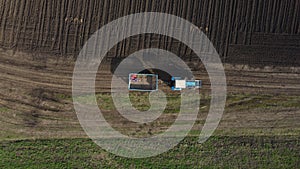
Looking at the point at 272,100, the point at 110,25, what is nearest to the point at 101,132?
the point at 110,25

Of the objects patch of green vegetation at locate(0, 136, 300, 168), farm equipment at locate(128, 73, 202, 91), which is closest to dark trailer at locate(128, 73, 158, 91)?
farm equipment at locate(128, 73, 202, 91)

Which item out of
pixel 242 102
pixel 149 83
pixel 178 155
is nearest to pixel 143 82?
pixel 149 83

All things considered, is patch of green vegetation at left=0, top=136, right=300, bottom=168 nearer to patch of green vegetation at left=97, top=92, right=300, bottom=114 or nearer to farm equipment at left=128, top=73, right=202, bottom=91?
patch of green vegetation at left=97, top=92, right=300, bottom=114

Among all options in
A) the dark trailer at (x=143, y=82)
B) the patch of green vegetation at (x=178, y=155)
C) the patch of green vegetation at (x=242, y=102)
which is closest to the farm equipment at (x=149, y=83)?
the dark trailer at (x=143, y=82)

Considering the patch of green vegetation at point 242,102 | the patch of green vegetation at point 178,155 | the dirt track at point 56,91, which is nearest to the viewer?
the dirt track at point 56,91

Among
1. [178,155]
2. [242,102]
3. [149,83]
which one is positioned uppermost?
[149,83]

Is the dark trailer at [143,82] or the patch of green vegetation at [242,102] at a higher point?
the dark trailer at [143,82]

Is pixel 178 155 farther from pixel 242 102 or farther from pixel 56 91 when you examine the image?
pixel 56 91

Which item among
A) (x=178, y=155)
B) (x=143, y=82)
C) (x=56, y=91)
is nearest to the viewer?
(x=56, y=91)

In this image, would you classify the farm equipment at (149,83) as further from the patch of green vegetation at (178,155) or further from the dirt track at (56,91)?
the patch of green vegetation at (178,155)
